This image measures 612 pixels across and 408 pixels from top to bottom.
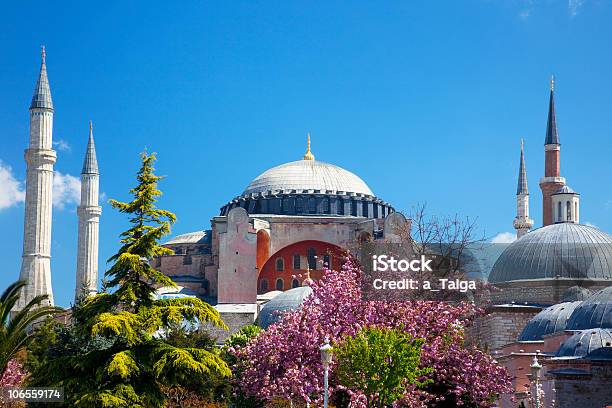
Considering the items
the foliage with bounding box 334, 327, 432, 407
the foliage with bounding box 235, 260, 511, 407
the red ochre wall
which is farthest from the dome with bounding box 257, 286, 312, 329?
the foliage with bounding box 334, 327, 432, 407

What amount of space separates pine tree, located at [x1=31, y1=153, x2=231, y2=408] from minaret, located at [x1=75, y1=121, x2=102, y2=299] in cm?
3081

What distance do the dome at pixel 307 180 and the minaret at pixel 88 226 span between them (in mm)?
7209

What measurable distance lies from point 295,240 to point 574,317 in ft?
69.4

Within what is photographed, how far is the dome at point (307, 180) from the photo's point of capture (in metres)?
51.9

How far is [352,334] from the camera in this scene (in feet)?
71.2

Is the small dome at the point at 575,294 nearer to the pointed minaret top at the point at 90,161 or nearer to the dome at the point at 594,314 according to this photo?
the dome at the point at 594,314

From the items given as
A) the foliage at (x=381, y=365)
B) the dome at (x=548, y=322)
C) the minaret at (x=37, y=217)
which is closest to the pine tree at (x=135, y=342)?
the foliage at (x=381, y=365)

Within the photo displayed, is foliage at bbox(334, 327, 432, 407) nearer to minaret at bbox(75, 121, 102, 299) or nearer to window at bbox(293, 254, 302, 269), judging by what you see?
window at bbox(293, 254, 302, 269)

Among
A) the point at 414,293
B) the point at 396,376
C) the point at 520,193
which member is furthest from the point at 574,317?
the point at 520,193

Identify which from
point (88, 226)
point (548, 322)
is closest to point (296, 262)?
point (88, 226)

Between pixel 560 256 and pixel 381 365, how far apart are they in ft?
63.7

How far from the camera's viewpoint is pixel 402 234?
4047cm

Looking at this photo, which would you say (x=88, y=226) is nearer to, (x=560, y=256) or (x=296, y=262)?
(x=296, y=262)

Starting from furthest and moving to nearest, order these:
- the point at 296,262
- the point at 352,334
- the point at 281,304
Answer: the point at 296,262
the point at 281,304
the point at 352,334
